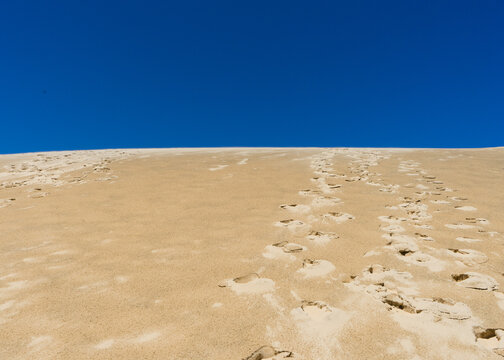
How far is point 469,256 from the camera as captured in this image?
2375mm

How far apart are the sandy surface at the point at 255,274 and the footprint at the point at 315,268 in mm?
17

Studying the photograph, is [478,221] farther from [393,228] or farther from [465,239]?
[393,228]

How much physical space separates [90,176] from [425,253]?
5.95 meters

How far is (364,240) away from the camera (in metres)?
2.72

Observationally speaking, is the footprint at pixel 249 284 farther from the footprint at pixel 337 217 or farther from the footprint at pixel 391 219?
the footprint at pixel 391 219

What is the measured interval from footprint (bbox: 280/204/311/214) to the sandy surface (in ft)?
0.15

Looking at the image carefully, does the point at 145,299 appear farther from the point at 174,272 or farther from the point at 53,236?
the point at 53,236

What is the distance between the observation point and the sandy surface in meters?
1.46

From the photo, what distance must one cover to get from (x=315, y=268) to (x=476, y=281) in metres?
1.03

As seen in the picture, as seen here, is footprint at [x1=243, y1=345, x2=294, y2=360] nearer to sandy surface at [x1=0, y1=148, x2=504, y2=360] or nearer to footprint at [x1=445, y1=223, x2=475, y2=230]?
sandy surface at [x1=0, y1=148, x2=504, y2=360]

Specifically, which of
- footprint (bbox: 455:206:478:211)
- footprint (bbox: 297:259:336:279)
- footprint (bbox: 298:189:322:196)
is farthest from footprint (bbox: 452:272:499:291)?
footprint (bbox: 298:189:322:196)

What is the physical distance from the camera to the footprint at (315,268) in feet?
6.95

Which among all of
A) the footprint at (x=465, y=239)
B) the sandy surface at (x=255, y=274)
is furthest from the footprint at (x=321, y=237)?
the footprint at (x=465, y=239)

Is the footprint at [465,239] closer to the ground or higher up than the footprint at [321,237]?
closer to the ground
